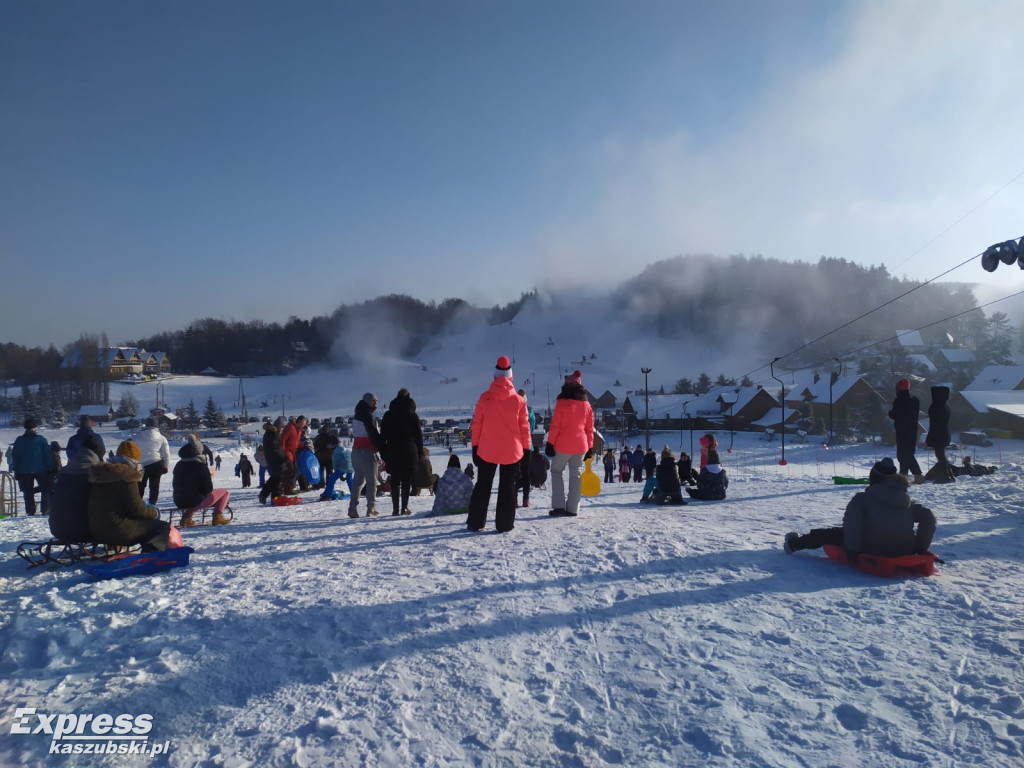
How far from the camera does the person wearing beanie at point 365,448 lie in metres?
7.60

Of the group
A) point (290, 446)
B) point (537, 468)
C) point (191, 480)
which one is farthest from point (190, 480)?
point (537, 468)

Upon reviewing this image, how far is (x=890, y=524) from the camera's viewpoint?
4.47m

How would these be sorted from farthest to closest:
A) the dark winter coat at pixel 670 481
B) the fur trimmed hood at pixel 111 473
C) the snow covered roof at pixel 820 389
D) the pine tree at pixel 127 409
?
1. the pine tree at pixel 127 409
2. the snow covered roof at pixel 820 389
3. the dark winter coat at pixel 670 481
4. the fur trimmed hood at pixel 111 473

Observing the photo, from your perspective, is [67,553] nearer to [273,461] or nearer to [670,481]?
[273,461]

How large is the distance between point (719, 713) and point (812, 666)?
752mm

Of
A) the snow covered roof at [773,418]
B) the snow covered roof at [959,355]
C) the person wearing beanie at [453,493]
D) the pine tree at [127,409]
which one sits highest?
the snow covered roof at [959,355]

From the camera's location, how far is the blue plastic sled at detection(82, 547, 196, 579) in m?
4.44

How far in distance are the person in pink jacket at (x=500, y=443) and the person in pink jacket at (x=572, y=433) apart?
824mm

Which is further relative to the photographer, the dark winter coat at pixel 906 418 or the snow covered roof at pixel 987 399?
the snow covered roof at pixel 987 399

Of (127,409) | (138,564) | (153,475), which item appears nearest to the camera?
(138,564)

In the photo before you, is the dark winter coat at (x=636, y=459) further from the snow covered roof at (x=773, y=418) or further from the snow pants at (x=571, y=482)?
the snow covered roof at (x=773, y=418)

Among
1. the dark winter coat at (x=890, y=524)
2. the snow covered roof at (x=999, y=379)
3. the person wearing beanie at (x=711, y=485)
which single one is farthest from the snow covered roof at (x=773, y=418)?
the dark winter coat at (x=890, y=524)

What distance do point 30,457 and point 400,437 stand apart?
673 cm

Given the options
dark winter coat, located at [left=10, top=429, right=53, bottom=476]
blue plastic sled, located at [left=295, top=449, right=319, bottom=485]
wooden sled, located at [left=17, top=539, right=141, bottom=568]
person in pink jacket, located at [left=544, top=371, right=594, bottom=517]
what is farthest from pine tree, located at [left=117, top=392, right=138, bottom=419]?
person in pink jacket, located at [left=544, top=371, right=594, bottom=517]
